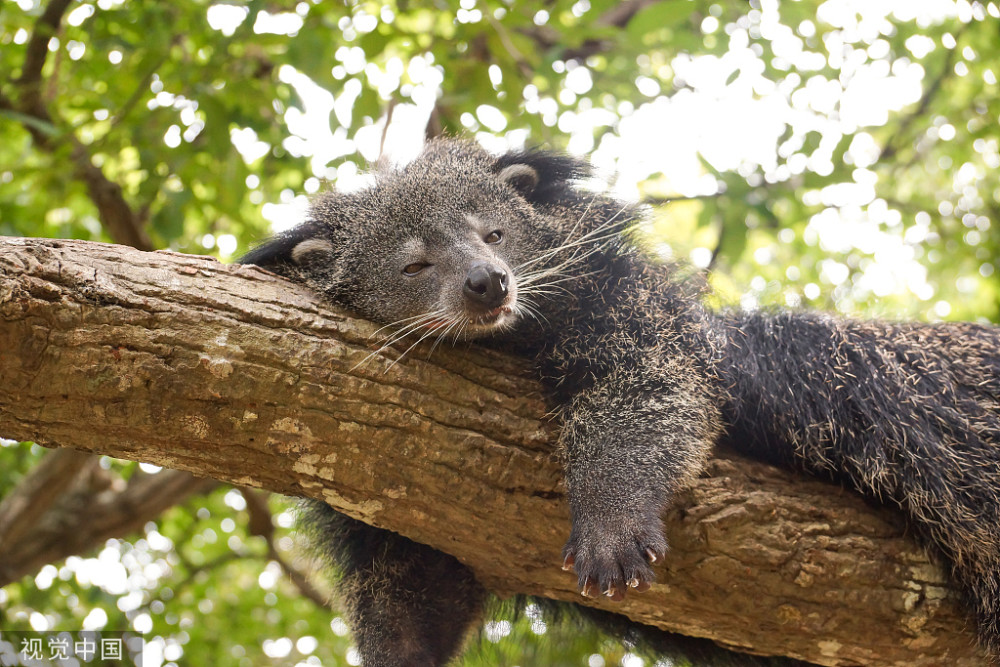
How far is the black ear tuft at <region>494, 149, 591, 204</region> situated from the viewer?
16.1 ft

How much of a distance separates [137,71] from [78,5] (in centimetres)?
113

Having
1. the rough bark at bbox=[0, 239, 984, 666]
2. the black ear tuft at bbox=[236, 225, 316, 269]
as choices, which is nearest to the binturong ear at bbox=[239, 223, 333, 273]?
the black ear tuft at bbox=[236, 225, 316, 269]

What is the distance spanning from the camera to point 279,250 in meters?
4.42

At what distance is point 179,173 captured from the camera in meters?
6.21

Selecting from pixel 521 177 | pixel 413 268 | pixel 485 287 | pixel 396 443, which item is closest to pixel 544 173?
pixel 521 177

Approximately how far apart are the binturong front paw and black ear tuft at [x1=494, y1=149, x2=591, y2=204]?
7.40 ft

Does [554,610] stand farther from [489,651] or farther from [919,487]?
[919,487]

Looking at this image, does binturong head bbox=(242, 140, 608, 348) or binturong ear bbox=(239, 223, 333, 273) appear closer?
binturong head bbox=(242, 140, 608, 348)

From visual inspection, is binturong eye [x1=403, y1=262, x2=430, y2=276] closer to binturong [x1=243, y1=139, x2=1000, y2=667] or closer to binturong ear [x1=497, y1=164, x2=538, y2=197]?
binturong [x1=243, y1=139, x2=1000, y2=667]

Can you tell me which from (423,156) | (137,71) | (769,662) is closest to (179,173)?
(137,71)

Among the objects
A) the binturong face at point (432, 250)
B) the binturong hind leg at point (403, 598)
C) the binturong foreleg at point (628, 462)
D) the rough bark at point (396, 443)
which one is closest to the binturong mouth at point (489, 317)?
the binturong face at point (432, 250)

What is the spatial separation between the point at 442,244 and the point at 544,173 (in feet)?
3.38

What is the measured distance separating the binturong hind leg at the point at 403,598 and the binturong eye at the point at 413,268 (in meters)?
1.42

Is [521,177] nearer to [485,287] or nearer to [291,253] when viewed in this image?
[485,287]
